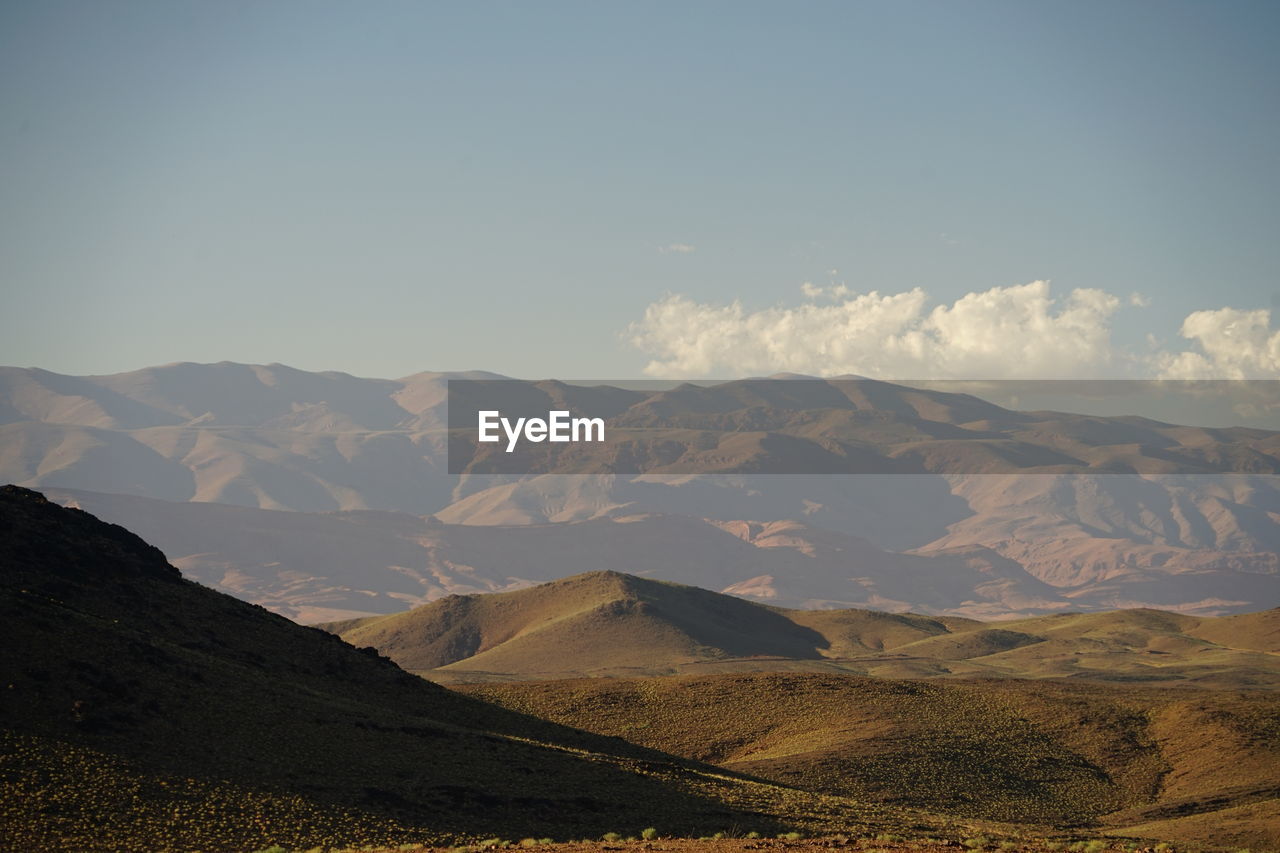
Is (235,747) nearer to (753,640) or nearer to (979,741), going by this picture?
(979,741)

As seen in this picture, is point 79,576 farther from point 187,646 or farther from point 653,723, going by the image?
point 653,723

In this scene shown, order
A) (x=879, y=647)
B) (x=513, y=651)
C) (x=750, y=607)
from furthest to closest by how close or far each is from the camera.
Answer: (x=750, y=607)
(x=879, y=647)
(x=513, y=651)

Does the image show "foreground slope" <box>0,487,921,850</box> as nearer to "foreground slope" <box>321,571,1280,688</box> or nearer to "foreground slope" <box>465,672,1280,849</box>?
"foreground slope" <box>465,672,1280,849</box>

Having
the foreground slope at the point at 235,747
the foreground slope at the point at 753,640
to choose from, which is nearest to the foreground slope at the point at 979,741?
the foreground slope at the point at 235,747

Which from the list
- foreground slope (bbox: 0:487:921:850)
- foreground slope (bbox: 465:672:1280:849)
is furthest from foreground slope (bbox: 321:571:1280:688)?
foreground slope (bbox: 0:487:921:850)

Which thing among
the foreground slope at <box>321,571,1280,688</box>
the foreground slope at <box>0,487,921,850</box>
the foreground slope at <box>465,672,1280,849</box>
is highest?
the foreground slope at <box>0,487,921,850</box>

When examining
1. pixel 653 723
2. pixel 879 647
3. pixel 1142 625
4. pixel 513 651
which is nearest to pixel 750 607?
pixel 879 647
